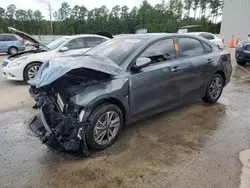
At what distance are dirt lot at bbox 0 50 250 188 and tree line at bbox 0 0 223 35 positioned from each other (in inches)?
1626

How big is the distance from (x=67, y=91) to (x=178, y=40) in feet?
7.34

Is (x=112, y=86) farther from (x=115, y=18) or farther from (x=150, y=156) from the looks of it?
(x=115, y=18)

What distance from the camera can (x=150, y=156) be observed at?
2957 millimetres

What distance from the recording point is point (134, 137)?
347cm

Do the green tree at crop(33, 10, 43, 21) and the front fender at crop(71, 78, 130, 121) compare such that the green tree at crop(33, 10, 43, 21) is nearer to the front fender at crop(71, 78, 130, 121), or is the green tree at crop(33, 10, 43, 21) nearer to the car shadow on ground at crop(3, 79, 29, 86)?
the car shadow on ground at crop(3, 79, 29, 86)

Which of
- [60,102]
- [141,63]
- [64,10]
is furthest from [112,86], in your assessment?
[64,10]

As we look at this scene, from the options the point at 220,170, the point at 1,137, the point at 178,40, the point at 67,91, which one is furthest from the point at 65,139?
the point at 178,40

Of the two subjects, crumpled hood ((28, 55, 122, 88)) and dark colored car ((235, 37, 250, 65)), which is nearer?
crumpled hood ((28, 55, 122, 88))

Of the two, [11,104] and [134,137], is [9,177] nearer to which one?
[134,137]

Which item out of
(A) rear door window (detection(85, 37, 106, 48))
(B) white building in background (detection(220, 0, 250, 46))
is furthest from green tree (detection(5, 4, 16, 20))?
(A) rear door window (detection(85, 37, 106, 48))

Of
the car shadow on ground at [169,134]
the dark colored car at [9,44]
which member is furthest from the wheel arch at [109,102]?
the dark colored car at [9,44]

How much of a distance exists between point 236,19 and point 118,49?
20.5m

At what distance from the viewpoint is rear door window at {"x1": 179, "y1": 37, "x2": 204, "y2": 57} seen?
4.04 m

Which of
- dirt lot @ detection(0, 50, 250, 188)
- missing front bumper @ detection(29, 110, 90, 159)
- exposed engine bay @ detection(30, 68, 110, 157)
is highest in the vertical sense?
exposed engine bay @ detection(30, 68, 110, 157)
